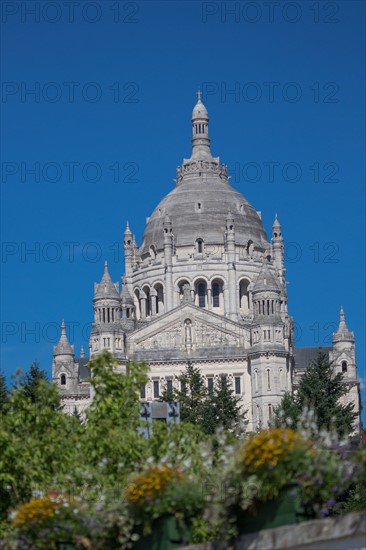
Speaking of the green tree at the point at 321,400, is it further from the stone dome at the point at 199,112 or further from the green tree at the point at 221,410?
the stone dome at the point at 199,112

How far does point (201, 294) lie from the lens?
134500mm

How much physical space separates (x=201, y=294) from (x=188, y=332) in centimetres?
1345

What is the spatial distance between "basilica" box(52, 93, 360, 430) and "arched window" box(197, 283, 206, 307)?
0.30 feet

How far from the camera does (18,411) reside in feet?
113

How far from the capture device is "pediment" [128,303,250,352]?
120312mm

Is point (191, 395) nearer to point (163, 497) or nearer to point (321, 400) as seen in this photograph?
point (321, 400)

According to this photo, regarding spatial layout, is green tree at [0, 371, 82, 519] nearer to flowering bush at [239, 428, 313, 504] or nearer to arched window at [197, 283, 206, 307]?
flowering bush at [239, 428, 313, 504]

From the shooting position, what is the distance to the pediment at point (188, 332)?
120312 millimetres

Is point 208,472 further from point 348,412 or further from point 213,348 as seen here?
point 213,348

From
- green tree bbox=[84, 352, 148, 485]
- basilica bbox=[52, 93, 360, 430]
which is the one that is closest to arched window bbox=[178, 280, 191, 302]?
basilica bbox=[52, 93, 360, 430]

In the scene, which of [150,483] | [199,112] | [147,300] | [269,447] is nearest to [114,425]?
[150,483]

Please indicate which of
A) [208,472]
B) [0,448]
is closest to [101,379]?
[0,448]

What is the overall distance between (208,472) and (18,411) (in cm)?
918

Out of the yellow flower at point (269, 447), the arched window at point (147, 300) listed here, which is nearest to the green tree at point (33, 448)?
the yellow flower at point (269, 447)
